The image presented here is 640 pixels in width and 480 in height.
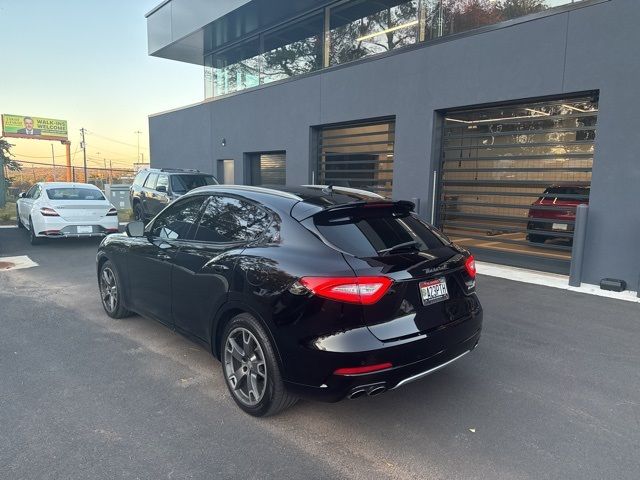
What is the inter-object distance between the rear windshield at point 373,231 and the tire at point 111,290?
305 centimetres

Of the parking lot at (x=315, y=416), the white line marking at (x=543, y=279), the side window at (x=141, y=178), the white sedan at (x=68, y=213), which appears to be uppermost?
the side window at (x=141, y=178)

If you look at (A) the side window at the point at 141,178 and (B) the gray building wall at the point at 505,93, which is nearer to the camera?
(B) the gray building wall at the point at 505,93

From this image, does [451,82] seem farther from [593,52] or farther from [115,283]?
[115,283]

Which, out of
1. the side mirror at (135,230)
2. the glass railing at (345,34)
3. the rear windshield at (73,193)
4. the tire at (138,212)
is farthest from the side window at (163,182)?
the side mirror at (135,230)

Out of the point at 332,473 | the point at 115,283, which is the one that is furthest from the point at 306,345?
the point at 115,283

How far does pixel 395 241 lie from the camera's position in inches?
127

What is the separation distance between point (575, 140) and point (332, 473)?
7.38 metres

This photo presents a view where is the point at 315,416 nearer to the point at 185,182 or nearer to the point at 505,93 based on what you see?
the point at 505,93

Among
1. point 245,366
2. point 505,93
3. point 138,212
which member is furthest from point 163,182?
point 245,366

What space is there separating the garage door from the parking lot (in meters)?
3.42

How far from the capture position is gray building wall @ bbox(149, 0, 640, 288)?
22.4 feet

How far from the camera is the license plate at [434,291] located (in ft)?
9.91

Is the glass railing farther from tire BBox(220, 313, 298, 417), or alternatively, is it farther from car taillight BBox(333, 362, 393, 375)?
tire BBox(220, 313, 298, 417)

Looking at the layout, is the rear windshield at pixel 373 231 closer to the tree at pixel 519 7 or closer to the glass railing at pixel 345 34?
the glass railing at pixel 345 34
